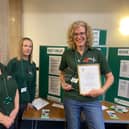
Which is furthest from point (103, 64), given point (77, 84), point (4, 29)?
point (4, 29)

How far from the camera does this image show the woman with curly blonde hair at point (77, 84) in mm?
1746

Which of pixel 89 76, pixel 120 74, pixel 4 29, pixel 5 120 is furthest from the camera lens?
pixel 4 29

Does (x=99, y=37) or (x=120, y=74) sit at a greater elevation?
(x=99, y=37)

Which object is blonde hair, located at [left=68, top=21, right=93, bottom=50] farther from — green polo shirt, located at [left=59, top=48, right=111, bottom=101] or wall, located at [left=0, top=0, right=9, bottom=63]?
wall, located at [left=0, top=0, right=9, bottom=63]

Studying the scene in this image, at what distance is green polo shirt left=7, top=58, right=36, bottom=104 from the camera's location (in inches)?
90.2

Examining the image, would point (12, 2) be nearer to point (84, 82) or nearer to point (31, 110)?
point (31, 110)

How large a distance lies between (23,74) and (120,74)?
115 centimetres

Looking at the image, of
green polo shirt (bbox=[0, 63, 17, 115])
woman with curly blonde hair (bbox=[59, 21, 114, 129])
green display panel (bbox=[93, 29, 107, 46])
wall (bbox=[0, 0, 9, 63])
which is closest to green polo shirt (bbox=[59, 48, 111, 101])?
woman with curly blonde hair (bbox=[59, 21, 114, 129])

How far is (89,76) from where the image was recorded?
1.79 m

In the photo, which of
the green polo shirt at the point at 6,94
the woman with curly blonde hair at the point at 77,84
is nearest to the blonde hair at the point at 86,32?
the woman with curly blonde hair at the point at 77,84

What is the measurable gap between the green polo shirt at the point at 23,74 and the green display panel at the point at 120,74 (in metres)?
1.00

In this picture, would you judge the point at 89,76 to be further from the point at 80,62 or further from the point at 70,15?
the point at 70,15

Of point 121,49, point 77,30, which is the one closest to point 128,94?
point 121,49

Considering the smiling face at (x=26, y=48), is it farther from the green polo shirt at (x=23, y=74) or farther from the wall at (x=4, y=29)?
the wall at (x=4, y=29)
